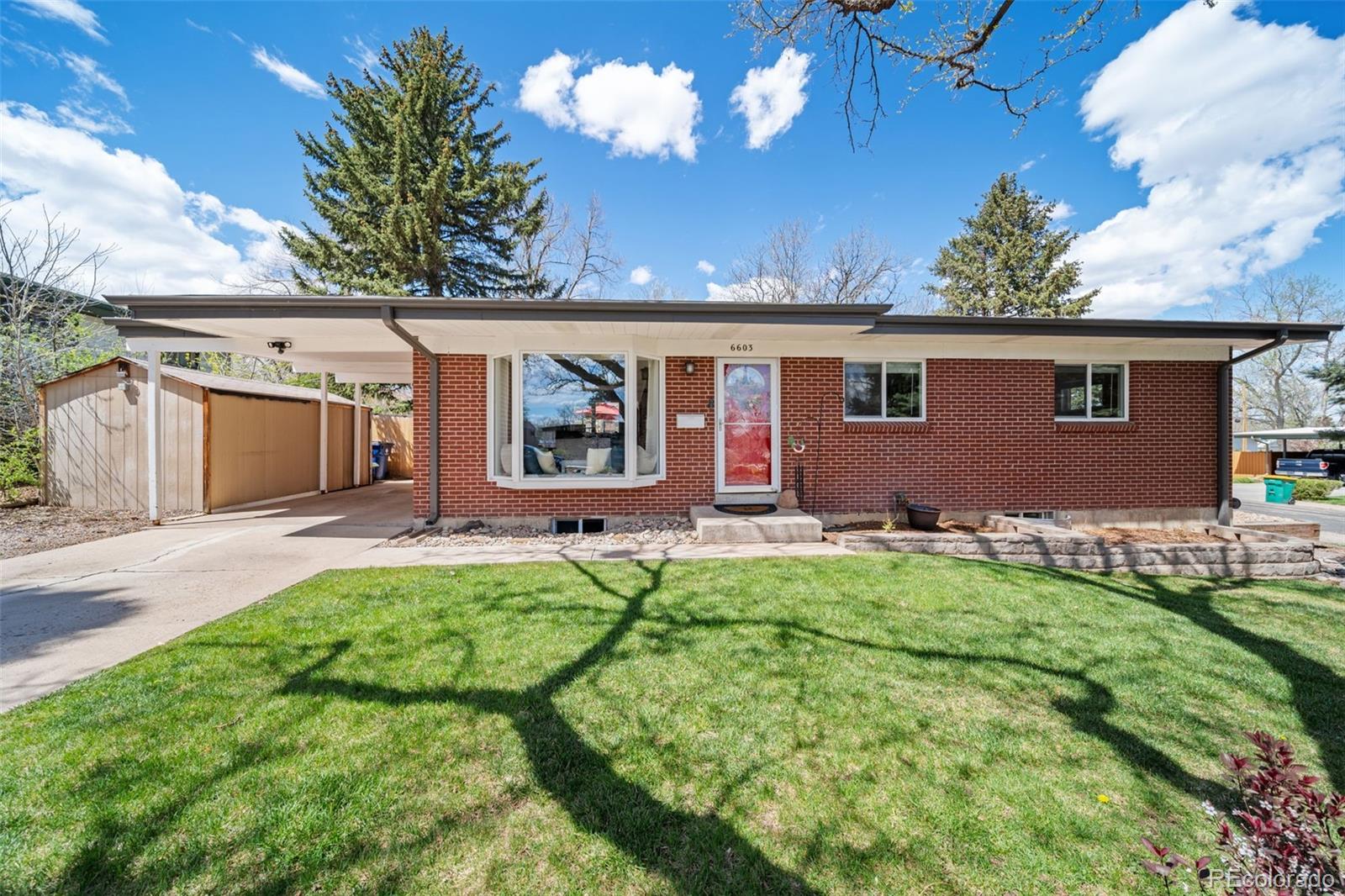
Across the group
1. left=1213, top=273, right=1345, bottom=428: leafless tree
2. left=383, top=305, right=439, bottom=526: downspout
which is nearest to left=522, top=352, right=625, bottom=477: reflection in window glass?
left=383, top=305, right=439, bottom=526: downspout

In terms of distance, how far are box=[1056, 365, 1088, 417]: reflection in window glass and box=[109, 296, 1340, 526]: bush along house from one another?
3 cm

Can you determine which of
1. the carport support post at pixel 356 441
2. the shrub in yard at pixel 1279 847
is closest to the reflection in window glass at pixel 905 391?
the shrub in yard at pixel 1279 847

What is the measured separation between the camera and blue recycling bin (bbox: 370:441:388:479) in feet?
45.8

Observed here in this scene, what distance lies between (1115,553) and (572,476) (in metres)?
6.69

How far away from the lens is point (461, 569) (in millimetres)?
4902

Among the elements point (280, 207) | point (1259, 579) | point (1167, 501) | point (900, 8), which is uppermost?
point (280, 207)

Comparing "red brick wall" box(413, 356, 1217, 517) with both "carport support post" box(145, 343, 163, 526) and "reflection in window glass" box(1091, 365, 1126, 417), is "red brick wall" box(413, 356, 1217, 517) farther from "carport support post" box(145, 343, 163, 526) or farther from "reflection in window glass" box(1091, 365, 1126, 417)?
"carport support post" box(145, 343, 163, 526)

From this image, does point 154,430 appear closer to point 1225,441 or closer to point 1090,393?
point 1090,393

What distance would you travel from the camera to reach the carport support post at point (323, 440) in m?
10.8

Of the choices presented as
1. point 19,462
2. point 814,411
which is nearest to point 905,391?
point 814,411

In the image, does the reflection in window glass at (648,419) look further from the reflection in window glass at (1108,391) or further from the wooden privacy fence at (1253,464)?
the wooden privacy fence at (1253,464)

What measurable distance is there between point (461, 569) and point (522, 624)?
1.70 metres

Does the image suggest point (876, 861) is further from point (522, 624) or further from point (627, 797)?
point (522, 624)

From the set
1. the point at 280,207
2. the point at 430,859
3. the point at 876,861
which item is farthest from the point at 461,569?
the point at 280,207
